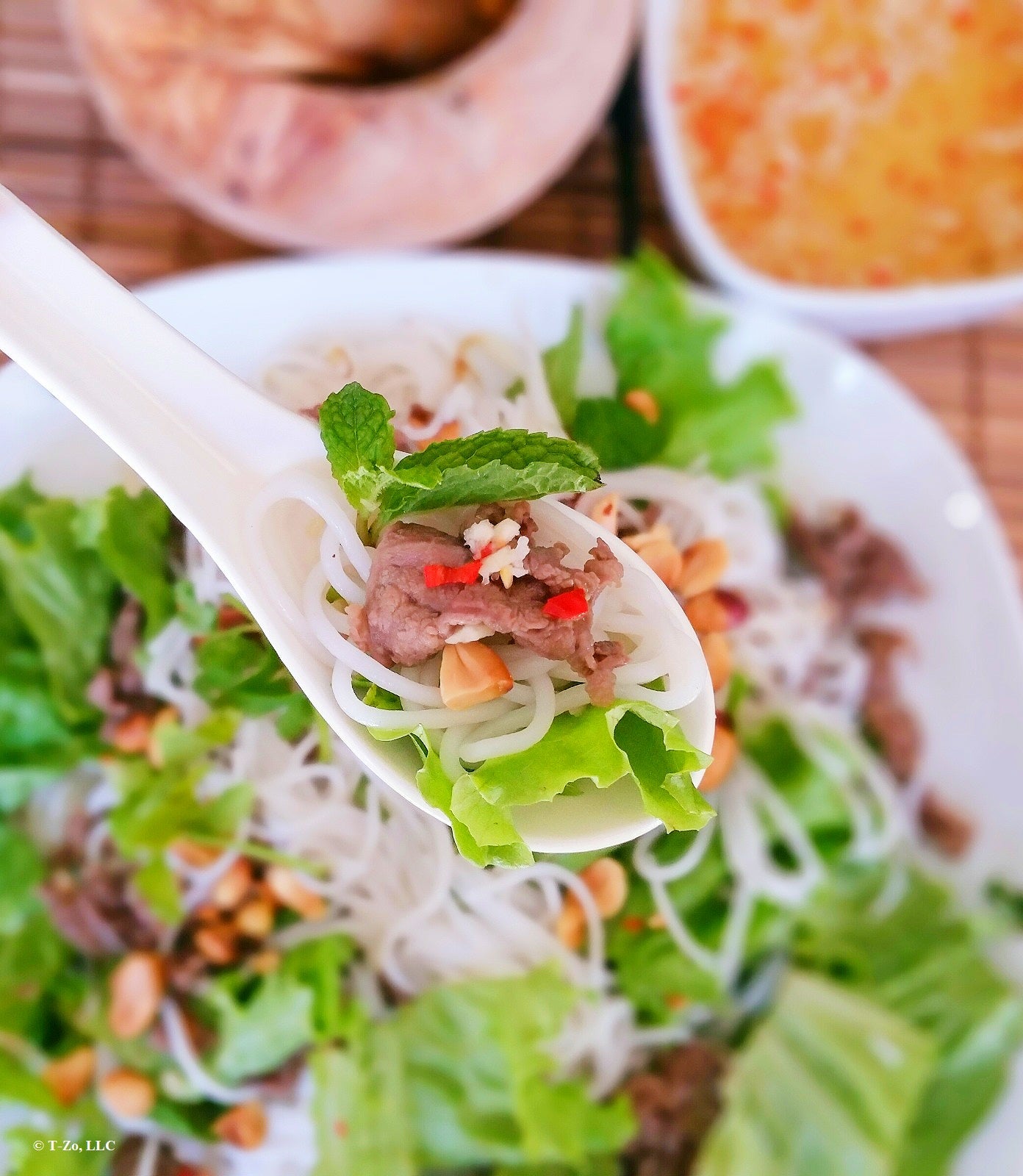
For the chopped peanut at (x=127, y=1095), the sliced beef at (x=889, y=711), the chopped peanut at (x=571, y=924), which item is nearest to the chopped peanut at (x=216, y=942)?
the chopped peanut at (x=127, y=1095)

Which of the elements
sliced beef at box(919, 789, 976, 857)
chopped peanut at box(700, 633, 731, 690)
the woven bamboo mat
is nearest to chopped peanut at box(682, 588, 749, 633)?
chopped peanut at box(700, 633, 731, 690)

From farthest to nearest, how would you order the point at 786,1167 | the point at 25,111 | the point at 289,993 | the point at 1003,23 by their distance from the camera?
the point at 1003,23 → the point at 25,111 → the point at 786,1167 → the point at 289,993

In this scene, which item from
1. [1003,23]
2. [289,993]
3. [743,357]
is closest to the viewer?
[289,993]

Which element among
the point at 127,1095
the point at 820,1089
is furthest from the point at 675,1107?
the point at 127,1095

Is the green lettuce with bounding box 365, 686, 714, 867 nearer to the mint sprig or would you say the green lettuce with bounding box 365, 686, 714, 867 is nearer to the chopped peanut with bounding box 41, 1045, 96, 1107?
the mint sprig

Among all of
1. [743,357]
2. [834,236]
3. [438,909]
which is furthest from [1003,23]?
[438,909]

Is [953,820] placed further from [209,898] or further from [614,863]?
[209,898]

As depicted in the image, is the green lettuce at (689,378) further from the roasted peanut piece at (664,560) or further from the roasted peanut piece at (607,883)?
the roasted peanut piece at (607,883)
